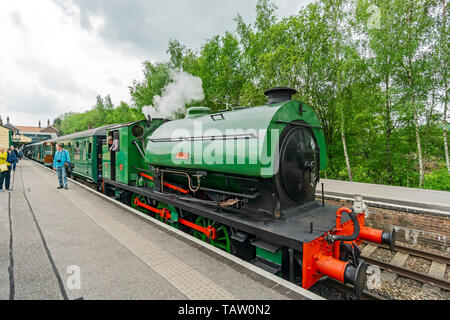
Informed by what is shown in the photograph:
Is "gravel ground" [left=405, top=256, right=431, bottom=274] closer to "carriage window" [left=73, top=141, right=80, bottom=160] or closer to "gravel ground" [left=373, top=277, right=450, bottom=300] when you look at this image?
"gravel ground" [left=373, top=277, right=450, bottom=300]

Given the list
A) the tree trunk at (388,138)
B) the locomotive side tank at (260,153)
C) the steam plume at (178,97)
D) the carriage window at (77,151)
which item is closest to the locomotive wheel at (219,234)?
the locomotive side tank at (260,153)

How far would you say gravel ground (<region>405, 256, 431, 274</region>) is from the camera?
15.4ft

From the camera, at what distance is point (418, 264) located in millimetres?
4887

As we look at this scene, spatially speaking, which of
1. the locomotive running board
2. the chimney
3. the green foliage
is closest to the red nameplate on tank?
the locomotive running board

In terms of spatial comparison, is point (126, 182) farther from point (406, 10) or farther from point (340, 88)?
point (406, 10)

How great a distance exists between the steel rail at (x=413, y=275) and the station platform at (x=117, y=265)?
9.97 feet

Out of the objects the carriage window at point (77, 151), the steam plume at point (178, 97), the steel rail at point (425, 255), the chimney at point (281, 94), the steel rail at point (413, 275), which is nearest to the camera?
the steel rail at point (413, 275)

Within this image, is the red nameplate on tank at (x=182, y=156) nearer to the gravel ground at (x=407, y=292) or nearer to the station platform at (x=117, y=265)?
the station platform at (x=117, y=265)

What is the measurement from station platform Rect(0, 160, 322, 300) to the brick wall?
5.17 meters

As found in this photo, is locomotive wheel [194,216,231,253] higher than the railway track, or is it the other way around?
locomotive wheel [194,216,231,253]

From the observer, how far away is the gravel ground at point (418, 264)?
15.4ft
